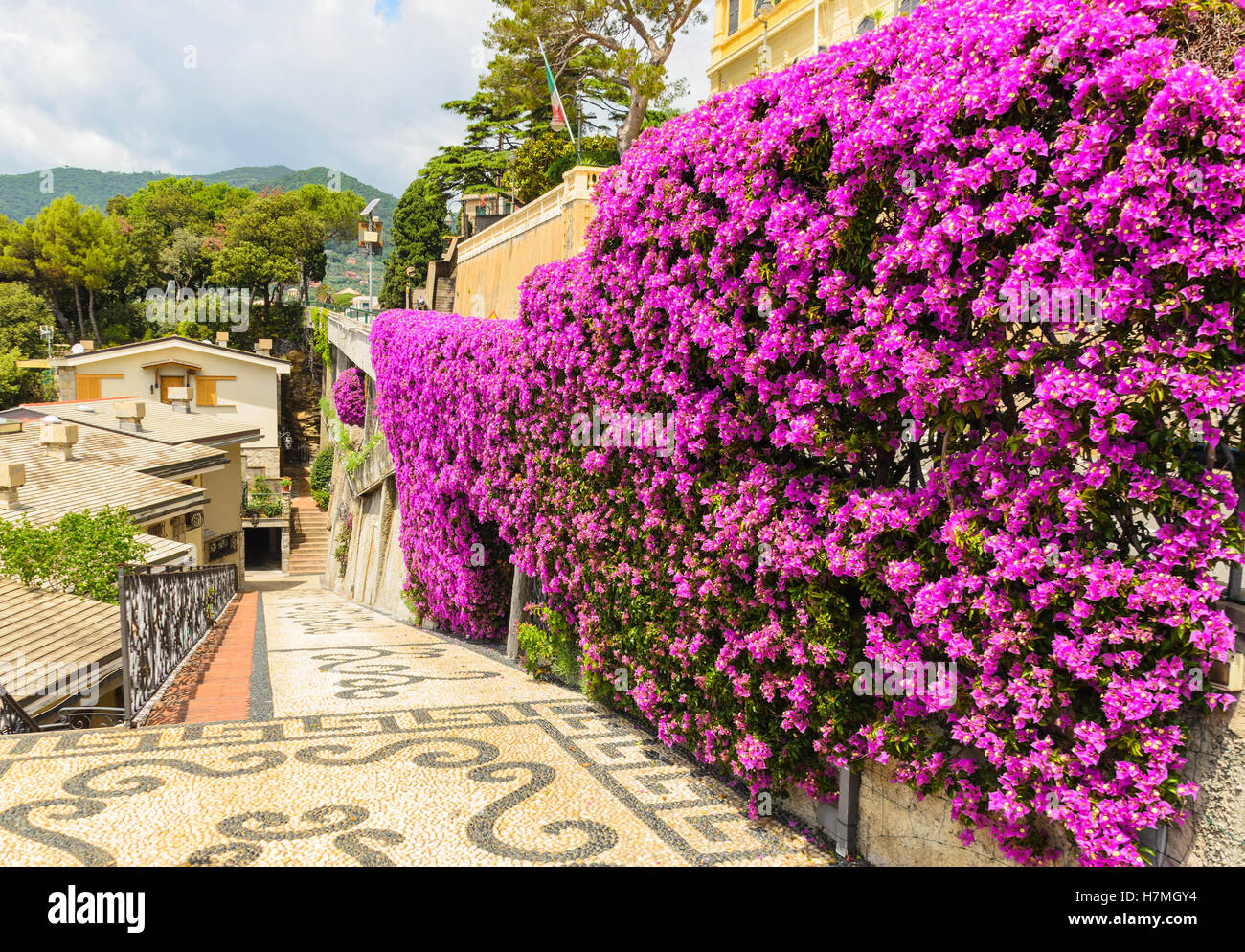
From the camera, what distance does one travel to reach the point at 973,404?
338 centimetres

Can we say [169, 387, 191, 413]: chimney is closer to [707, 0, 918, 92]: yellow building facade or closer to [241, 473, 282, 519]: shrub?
[241, 473, 282, 519]: shrub

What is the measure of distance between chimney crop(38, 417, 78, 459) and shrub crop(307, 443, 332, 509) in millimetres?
21389

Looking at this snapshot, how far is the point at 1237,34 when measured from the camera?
296 cm

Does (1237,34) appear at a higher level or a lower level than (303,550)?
higher

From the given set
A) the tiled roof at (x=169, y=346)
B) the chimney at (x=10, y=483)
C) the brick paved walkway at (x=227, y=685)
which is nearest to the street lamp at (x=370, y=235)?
the tiled roof at (x=169, y=346)

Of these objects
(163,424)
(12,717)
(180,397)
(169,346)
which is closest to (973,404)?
(12,717)

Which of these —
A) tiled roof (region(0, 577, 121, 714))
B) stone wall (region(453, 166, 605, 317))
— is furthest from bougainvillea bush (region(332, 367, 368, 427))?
tiled roof (region(0, 577, 121, 714))

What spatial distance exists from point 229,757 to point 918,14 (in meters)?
5.66

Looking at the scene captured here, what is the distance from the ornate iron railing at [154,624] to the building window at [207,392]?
30951 mm

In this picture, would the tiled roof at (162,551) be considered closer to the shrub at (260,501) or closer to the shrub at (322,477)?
the shrub at (260,501)

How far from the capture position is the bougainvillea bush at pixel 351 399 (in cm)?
3069

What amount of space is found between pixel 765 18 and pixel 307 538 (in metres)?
28.9

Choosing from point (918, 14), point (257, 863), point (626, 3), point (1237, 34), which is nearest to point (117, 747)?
point (257, 863)
